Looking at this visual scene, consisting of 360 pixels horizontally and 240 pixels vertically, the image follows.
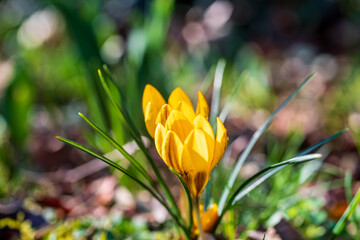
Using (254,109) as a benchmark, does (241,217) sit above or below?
above

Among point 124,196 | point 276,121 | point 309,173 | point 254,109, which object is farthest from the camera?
point 254,109

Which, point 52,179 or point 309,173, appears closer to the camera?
point 309,173

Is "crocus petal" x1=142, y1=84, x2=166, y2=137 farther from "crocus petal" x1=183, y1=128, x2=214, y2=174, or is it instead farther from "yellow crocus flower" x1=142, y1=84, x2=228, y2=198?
"crocus petal" x1=183, y1=128, x2=214, y2=174

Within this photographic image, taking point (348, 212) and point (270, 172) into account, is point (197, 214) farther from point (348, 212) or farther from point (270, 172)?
point (348, 212)

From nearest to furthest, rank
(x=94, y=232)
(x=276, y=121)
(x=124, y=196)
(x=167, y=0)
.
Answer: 1. (x=94, y=232)
2. (x=124, y=196)
3. (x=167, y=0)
4. (x=276, y=121)

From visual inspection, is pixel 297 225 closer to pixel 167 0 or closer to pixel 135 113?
pixel 135 113

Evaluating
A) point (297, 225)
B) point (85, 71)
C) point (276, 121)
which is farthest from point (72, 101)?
point (297, 225)

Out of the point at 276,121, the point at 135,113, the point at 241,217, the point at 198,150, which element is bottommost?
the point at 276,121
